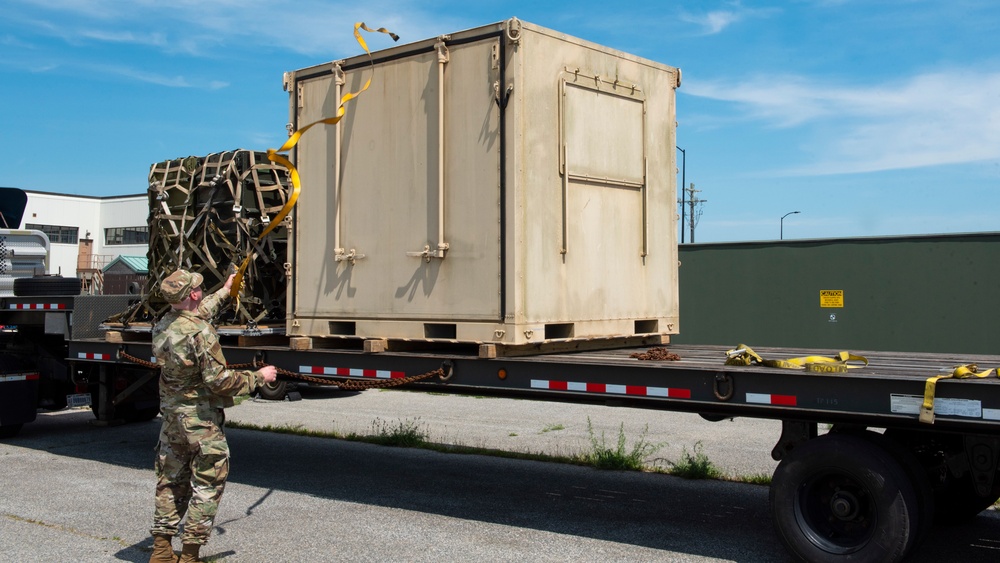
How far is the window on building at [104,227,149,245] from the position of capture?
5084cm

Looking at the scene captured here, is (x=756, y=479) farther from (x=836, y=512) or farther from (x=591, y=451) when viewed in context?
(x=836, y=512)

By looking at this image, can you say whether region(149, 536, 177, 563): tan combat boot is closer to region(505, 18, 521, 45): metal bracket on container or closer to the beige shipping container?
the beige shipping container

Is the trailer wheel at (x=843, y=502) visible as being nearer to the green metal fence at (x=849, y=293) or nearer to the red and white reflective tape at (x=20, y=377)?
the red and white reflective tape at (x=20, y=377)

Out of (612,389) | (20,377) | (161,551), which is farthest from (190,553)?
(20,377)

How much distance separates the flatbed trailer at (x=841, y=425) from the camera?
16.1ft

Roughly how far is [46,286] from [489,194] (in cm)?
651

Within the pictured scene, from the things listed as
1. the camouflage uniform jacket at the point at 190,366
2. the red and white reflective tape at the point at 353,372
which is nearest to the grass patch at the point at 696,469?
the red and white reflective tape at the point at 353,372

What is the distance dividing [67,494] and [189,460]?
274 centimetres

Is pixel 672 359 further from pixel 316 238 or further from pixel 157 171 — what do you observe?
pixel 157 171

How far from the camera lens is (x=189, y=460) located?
5734mm

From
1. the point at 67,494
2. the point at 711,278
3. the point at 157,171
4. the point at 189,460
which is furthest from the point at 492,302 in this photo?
the point at 711,278

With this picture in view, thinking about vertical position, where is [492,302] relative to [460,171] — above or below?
below

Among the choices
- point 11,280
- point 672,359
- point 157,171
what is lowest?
point 672,359

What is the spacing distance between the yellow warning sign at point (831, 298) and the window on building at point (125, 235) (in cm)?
4269
